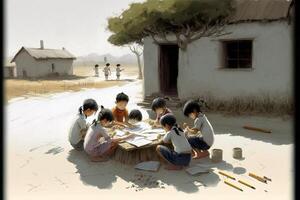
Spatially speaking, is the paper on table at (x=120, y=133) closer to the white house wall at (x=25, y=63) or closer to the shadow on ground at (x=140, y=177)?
the shadow on ground at (x=140, y=177)

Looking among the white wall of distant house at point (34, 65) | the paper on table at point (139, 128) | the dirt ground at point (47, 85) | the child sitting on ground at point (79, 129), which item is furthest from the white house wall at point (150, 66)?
the white wall of distant house at point (34, 65)

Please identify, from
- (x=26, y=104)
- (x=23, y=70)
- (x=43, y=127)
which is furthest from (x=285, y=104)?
(x=23, y=70)

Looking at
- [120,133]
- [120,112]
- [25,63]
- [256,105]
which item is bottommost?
[120,133]

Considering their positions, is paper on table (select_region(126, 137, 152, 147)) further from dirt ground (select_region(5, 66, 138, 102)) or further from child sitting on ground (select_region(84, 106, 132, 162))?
dirt ground (select_region(5, 66, 138, 102))

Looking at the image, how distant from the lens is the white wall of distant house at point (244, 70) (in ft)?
35.3

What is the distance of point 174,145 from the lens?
5.37 m

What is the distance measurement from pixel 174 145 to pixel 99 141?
1.45 metres

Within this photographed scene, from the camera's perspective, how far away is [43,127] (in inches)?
375

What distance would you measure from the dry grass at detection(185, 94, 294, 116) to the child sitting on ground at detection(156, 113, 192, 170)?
570 cm

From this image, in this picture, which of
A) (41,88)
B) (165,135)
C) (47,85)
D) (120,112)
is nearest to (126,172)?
(165,135)

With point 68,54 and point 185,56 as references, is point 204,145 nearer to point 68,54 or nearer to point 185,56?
point 185,56

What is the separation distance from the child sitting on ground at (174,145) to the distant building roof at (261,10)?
672 cm

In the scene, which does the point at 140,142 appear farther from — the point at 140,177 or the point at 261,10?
the point at 261,10

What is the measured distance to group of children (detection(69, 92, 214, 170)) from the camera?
17.6 ft
